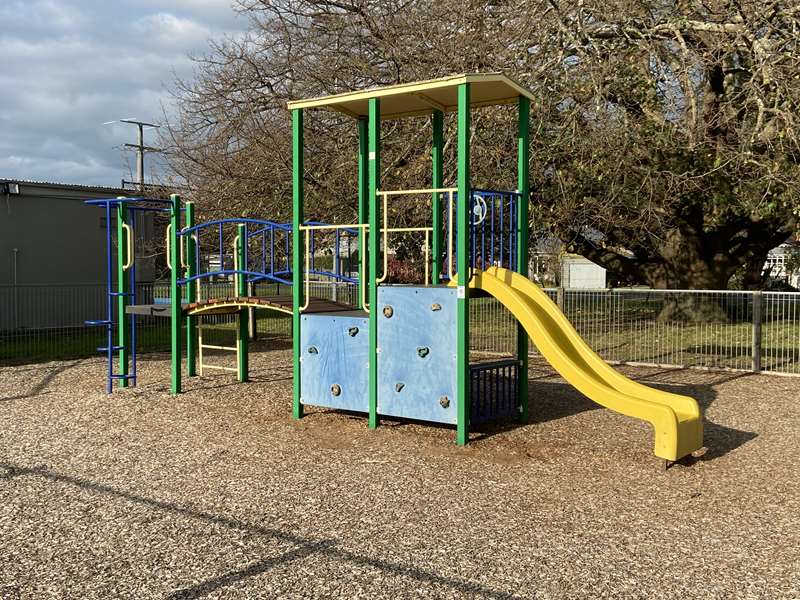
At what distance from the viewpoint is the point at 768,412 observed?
28.3ft

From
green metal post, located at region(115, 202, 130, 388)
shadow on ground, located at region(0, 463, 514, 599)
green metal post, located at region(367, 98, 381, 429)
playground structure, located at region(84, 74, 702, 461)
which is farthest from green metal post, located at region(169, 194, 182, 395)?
shadow on ground, located at region(0, 463, 514, 599)

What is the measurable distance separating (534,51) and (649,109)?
6.21 ft

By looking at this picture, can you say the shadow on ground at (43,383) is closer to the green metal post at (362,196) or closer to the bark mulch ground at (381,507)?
the bark mulch ground at (381,507)

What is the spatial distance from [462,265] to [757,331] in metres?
6.92

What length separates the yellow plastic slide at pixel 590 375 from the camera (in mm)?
5996

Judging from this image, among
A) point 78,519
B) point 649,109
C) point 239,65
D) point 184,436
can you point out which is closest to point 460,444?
point 184,436

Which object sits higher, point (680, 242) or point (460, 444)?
point (680, 242)

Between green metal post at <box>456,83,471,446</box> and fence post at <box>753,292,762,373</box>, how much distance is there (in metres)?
6.65

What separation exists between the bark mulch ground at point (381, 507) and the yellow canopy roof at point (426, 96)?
10.3 ft

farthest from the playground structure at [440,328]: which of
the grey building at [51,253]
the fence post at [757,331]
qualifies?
the grey building at [51,253]

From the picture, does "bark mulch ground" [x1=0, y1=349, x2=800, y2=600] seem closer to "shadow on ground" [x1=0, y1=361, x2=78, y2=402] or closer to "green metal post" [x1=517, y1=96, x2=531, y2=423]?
"green metal post" [x1=517, y1=96, x2=531, y2=423]

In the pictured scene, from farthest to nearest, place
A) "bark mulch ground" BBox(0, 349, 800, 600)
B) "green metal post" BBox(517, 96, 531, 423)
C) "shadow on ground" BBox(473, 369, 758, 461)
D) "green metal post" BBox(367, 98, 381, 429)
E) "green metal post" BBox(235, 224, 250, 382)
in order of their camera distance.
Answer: "green metal post" BBox(235, 224, 250, 382) < "green metal post" BBox(517, 96, 531, 423) < "green metal post" BBox(367, 98, 381, 429) < "shadow on ground" BBox(473, 369, 758, 461) < "bark mulch ground" BBox(0, 349, 800, 600)

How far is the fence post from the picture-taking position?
11.6 metres

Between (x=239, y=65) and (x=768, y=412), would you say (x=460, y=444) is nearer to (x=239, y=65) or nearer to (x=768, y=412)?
(x=768, y=412)
